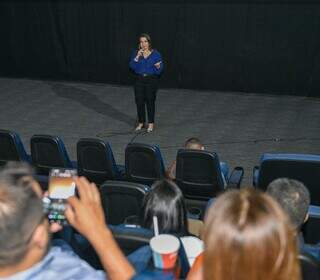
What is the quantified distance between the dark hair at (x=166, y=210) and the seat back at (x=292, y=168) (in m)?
1.74

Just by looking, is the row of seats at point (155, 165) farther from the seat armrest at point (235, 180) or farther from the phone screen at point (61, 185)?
the phone screen at point (61, 185)

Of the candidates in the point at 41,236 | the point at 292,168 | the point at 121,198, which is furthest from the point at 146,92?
the point at 41,236

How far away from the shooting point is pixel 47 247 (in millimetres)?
1486

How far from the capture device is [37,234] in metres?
1.41

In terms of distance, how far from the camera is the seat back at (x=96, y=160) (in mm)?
4809

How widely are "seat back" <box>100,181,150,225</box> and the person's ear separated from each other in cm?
195

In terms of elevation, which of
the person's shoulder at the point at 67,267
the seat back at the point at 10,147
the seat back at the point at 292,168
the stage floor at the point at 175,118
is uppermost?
the person's shoulder at the point at 67,267

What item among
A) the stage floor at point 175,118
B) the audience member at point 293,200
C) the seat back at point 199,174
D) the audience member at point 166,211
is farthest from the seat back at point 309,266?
the stage floor at point 175,118

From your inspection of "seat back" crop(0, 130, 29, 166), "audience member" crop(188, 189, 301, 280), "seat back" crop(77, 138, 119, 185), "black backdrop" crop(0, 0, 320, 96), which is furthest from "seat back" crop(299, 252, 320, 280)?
"black backdrop" crop(0, 0, 320, 96)

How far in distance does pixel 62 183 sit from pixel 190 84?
7.90 m

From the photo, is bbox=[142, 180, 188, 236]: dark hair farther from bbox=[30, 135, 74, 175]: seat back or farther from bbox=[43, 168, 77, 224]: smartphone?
bbox=[30, 135, 74, 175]: seat back

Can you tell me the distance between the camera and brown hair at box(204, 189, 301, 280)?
125cm

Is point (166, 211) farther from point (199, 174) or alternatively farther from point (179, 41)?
point (179, 41)

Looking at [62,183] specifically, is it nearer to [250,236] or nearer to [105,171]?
[250,236]
